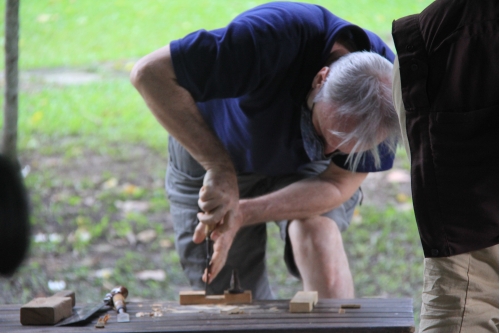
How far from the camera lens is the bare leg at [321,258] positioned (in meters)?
2.18

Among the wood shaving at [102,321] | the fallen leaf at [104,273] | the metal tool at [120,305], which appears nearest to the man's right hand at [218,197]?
the metal tool at [120,305]

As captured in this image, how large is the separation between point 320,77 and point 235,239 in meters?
0.80

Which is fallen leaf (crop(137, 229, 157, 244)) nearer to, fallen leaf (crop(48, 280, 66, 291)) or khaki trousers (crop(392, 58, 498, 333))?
fallen leaf (crop(48, 280, 66, 291))

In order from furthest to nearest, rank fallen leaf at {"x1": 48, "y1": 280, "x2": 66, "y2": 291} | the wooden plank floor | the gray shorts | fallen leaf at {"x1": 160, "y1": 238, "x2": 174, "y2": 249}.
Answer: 1. fallen leaf at {"x1": 160, "y1": 238, "x2": 174, "y2": 249}
2. fallen leaf at {"x1": 48, "y1": 280, "x2": 66, "y2": 291}
3. the gray shorts
4. the wooden plank floor

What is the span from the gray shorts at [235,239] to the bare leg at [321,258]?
240mm

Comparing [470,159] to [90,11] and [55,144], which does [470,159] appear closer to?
[55,144]

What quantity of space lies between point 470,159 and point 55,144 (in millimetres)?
3421

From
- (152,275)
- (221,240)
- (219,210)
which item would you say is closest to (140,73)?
(219,210)

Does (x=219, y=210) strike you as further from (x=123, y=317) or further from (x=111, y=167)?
(x=111, y=167)

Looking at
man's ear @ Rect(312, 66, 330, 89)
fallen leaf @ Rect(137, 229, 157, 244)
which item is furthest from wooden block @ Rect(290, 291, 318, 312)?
fallen leaf @ Rect(137, 229, 157, 244)

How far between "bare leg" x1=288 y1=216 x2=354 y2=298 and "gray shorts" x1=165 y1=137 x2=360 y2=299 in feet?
0.79

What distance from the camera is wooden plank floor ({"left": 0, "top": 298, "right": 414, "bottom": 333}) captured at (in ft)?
5.46

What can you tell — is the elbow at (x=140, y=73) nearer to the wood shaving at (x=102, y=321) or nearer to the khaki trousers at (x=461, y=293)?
the wood shaving at (x=102, y=321)

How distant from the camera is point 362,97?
1959 millimetres
